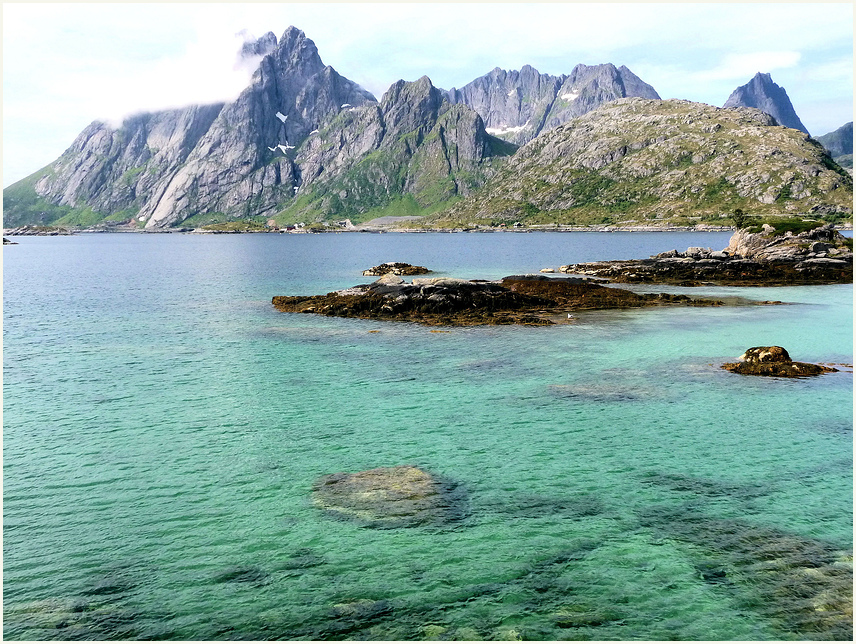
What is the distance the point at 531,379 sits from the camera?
3569 cm

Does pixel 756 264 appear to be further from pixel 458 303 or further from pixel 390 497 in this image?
pixel 390 497

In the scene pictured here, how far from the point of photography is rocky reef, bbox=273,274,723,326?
192ft

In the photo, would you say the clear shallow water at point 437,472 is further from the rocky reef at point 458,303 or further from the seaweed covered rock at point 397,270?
the seaweed covered rock at point 397,270

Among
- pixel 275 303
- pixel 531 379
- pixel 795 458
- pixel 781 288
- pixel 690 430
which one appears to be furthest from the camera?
pixel 781 288

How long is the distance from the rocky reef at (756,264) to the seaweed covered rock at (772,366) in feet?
168

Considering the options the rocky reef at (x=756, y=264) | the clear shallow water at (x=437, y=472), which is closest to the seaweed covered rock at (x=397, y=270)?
the rocky reef at (x=756, y=264)

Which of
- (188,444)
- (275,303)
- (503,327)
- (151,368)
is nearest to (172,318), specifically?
(275,303)

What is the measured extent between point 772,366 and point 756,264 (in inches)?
2998

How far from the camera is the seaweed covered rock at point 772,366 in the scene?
Result: 36812mm

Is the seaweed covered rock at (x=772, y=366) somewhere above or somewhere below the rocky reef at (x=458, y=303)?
below

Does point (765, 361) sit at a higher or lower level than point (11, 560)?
higher

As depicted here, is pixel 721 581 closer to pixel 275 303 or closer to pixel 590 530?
pixel 590 530

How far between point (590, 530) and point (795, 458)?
11.6 m

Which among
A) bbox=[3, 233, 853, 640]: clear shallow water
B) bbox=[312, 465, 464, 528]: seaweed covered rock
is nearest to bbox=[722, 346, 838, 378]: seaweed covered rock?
bbox=[3, 233, 853, 640]: clear shallow water
